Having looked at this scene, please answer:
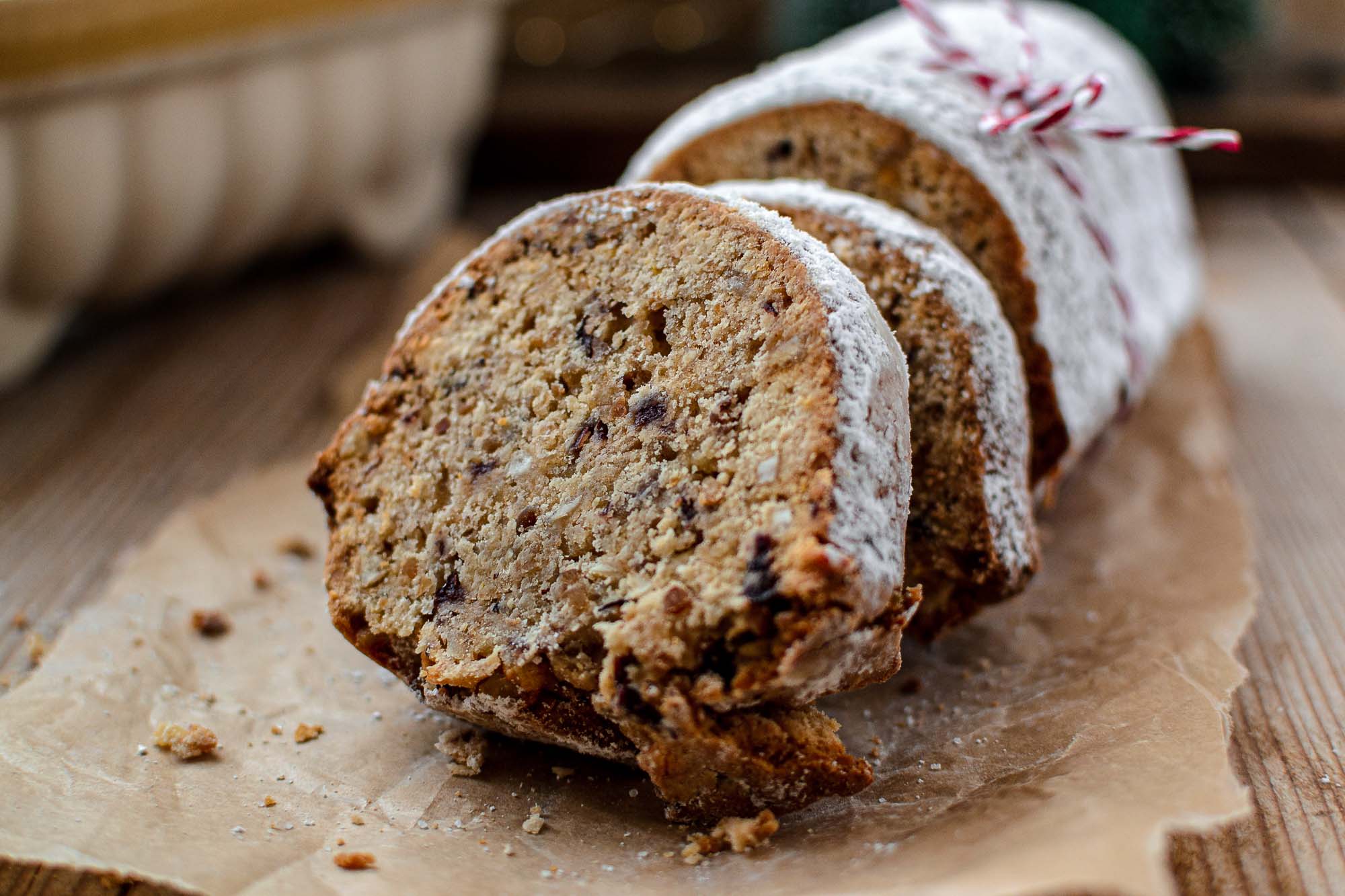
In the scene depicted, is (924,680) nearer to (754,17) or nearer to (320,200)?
(320,200)

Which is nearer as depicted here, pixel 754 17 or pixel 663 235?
pixel 663 235

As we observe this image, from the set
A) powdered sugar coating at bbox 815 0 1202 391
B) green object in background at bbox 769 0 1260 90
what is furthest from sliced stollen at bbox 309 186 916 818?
green object in background at bbox 769 0 1260 90

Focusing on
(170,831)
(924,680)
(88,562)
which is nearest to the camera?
(170,831)

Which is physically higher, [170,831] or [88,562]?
[170,831]

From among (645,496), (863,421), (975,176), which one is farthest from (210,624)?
(975,176)

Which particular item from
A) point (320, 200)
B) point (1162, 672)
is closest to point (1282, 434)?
point (1162, 672)

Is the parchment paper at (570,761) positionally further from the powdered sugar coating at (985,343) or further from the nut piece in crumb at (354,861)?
the powdered sugar coating at (985,343)

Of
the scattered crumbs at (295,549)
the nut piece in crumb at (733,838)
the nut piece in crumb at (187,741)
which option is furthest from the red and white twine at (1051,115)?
the nut piece in crumb at (187,741)
